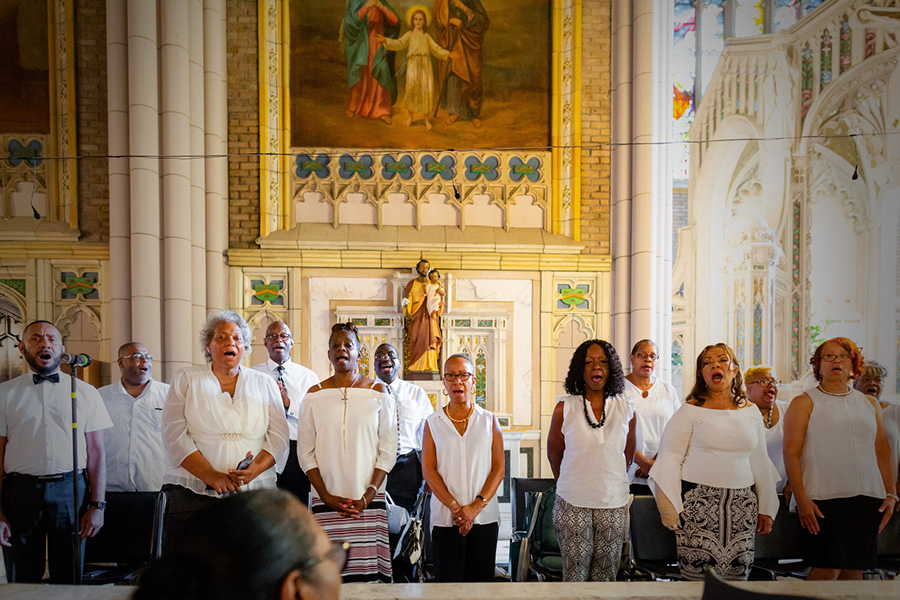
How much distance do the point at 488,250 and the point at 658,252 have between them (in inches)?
70.8

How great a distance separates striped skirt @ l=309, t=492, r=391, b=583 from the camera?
289 centimetres

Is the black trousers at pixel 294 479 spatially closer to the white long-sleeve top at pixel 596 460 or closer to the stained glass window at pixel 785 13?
the white long-sleeve top at pixel 596 460

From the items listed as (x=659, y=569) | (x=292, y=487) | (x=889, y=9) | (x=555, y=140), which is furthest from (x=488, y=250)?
(x=889, y=9)

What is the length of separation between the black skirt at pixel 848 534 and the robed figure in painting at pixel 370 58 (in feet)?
18.0

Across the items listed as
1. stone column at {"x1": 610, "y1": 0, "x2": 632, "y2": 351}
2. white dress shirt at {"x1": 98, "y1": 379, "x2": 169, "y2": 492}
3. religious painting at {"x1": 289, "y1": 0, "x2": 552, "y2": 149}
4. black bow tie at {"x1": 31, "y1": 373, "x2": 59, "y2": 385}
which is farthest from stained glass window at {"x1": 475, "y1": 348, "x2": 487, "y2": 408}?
black bow tie at {"x1": 31, "y1": 373, "x2": 59, "y2": 385}

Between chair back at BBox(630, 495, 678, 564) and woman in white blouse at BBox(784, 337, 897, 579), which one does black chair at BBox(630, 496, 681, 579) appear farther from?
woman in white blouse at BBox(784, 337, 897, 579)

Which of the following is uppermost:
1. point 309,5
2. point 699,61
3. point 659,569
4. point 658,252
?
point 309,5

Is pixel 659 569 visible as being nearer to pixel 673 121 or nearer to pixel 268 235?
pixel 268 235

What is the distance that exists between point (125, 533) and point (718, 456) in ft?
9.38

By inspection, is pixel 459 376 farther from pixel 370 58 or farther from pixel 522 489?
pixel 370 58

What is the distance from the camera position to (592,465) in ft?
9.59

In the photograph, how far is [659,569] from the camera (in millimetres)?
3006

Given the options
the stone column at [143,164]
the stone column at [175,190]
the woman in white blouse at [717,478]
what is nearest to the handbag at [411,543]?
the woman in white blouse at [717,478]

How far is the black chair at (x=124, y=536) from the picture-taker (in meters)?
3.13
